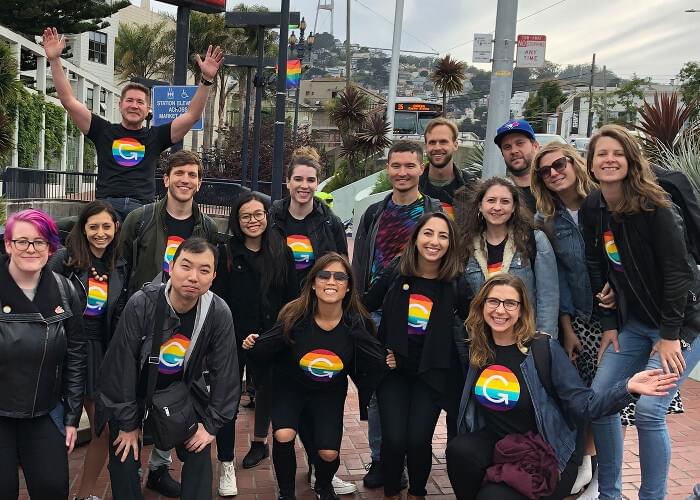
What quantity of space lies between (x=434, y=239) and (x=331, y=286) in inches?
25.5

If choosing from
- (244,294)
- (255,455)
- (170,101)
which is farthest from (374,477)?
(170,101)

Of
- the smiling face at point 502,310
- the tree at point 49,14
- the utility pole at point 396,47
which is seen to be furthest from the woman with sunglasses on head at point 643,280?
the tree at point 49,14

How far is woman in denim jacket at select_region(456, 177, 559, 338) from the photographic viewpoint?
367 centimetres

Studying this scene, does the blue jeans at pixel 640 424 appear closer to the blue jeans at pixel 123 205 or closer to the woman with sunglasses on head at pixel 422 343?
the woman with sunglasses on head at pixel 422 343

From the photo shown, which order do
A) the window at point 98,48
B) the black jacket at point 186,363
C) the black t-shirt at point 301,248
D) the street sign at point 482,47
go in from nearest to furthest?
the black jacket at point 186,363
the black t-shirt at point 301,248
the street sign at point 482,47
the window at point 98,48

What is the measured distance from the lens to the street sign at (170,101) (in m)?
9.89

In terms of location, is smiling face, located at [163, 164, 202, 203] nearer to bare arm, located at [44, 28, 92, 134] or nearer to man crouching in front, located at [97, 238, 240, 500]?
man crouching in front, located at [97, 238, 240, 500]

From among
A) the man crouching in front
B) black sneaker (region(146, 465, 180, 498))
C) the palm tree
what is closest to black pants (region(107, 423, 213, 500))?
the man crouching in front

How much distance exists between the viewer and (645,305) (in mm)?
3330

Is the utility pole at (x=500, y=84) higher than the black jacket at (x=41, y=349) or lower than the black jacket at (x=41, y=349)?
higher

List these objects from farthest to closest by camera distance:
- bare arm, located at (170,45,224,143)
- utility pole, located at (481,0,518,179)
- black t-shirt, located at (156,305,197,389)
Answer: utility pole, located at (481,0,518,179), bare arm, located at (170,45,224,143), black t-shirt, located at (156,305,197,389)

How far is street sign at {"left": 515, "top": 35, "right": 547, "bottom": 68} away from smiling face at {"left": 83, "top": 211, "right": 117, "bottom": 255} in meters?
5.62

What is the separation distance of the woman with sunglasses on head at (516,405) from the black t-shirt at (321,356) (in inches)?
29.3

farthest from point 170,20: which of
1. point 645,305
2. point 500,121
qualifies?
point 645,305
